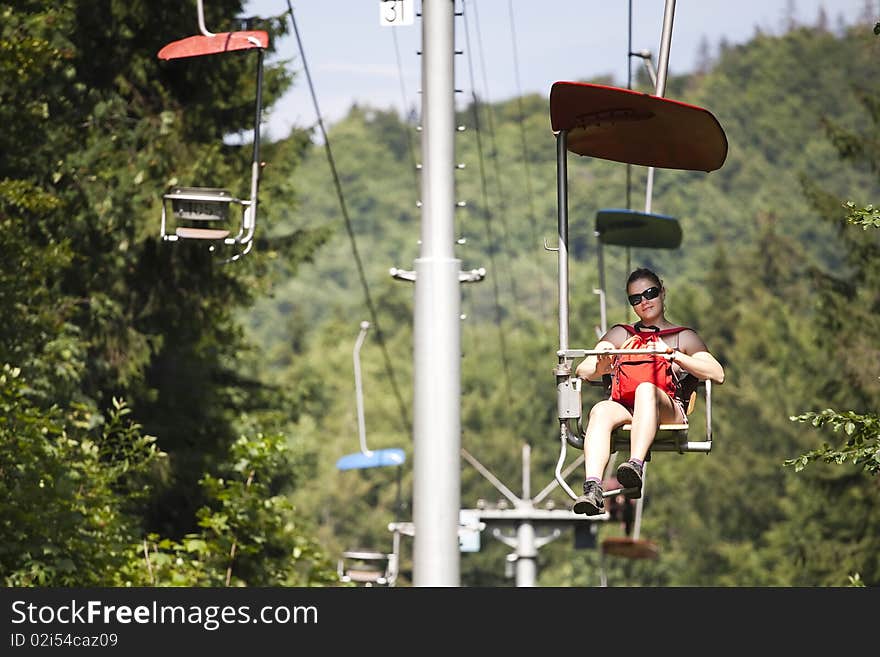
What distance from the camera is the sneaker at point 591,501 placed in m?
7.62

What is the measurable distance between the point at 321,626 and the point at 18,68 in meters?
8.47

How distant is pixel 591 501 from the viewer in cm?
766

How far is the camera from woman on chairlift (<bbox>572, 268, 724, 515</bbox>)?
7.88 metres

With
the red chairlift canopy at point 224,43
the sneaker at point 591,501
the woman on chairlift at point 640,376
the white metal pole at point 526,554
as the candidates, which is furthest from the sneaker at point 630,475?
the white metal pole at point 526,554

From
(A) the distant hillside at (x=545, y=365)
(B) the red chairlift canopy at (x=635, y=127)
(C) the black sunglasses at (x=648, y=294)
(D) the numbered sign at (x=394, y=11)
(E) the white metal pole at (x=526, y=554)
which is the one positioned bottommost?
(C) the black sunglasses at (x=648, y=294)

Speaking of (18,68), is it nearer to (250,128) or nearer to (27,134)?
(27,134)

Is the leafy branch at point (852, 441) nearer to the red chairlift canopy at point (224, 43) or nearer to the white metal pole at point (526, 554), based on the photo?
the red chairlift canopy at point (224, 43)

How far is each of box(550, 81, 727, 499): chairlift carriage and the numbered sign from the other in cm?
115

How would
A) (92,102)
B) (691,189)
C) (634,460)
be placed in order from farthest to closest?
(691,189) < (92,102) < (634,460)

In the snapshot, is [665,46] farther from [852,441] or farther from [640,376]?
[852,441]

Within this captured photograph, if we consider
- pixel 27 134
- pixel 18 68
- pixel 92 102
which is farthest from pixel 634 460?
pixel 92 102

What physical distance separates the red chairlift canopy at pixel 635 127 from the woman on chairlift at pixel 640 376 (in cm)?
59

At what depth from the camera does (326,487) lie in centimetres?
8275

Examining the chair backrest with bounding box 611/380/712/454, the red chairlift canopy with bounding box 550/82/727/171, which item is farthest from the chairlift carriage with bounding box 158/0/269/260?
the chair backrest with bounding box 611/380/712/454
